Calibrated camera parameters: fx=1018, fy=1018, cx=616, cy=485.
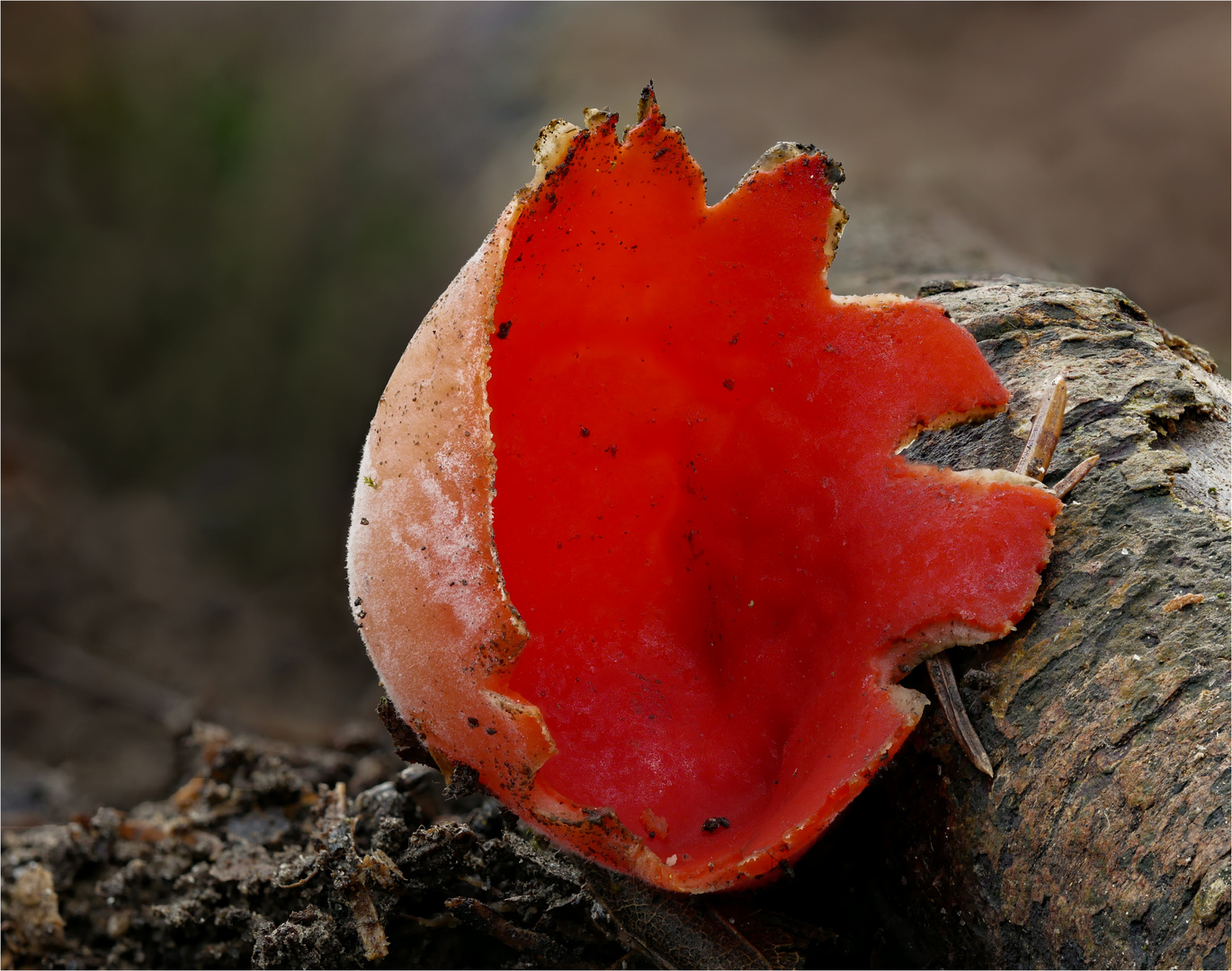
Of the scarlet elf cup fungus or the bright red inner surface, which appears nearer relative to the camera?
the scarlet elf cup fungus

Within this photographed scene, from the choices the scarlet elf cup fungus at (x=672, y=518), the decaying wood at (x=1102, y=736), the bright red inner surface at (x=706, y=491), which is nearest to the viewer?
the decaying wood at (x=1102, y=736)

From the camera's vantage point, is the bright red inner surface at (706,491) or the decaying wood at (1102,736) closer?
the decaying wood at (1102,736)

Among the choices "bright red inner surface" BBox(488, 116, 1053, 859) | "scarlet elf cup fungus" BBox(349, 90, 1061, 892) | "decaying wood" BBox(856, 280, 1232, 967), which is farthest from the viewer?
"bright red inner surface" BBox(488, 116, 1053, 859)

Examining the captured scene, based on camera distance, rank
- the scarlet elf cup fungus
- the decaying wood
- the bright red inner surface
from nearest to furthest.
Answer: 1. the decaying wood
2. the scarlet elf cup fungus
3. the bright red inner surface

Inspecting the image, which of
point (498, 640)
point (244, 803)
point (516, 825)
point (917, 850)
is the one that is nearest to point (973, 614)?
point (917, 850)

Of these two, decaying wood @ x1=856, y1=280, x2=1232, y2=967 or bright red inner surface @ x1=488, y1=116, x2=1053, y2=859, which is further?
bright red inner surface @ x1=488, y1=116, x2=1053, y2=859

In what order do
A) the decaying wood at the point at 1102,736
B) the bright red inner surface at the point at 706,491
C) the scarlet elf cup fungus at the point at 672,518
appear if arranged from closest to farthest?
the decaying wood at the point at 1102,736
the scarlet elf cup fungus at the point at 672,518
the bright red inner surface at the point at 706,491

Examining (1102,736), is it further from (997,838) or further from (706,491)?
(706,491)

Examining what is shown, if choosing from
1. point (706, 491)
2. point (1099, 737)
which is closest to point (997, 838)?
point (1099, 737)
